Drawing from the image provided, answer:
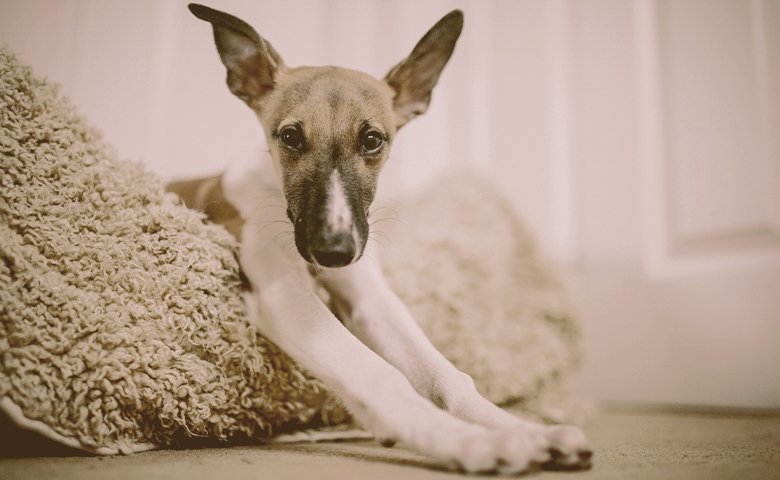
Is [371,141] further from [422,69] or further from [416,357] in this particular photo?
[416,357]

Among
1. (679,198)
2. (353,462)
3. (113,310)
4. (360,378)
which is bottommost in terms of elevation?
(353,462)

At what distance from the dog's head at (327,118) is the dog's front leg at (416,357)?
0.69 ft

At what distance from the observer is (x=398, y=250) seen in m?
1.91

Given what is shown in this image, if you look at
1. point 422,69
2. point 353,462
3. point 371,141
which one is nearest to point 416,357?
point 353,462

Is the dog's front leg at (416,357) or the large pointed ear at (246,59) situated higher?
the large pointed ear at (246,59)

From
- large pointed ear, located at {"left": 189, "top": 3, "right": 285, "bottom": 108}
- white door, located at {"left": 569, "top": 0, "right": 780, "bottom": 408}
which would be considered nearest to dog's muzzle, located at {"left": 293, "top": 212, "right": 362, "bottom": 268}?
large pointed ear, located at {"left": 189, "top": 3, "right": 285, "bottom": 108}

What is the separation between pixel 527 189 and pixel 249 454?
2.06 m

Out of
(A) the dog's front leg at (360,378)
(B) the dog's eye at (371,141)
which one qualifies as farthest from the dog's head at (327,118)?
(A) the dog's front leg at (360,378)

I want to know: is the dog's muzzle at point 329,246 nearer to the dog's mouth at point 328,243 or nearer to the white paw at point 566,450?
the dog's mouth at point 328,243

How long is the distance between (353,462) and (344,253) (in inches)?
15.5

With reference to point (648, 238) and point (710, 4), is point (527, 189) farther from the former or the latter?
→ point (710, 4)

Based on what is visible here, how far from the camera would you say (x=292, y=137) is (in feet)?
4.78

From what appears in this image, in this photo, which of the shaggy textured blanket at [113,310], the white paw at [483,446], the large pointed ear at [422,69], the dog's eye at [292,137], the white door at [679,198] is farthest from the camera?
the white door at [679,198]

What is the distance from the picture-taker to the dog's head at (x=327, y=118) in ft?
4.02
